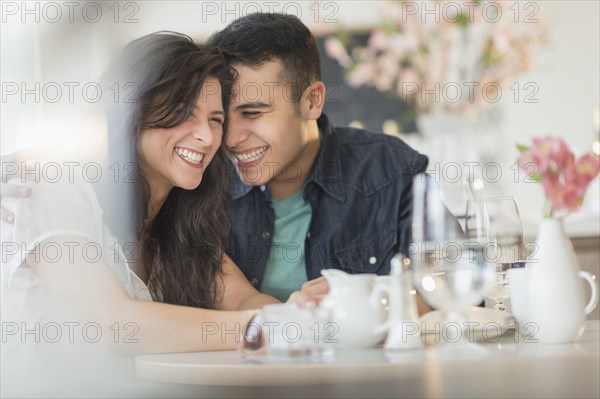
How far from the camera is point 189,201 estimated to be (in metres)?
1.53

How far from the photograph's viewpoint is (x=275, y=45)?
178 cm

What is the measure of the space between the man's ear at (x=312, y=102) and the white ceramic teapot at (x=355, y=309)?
3.11 feet

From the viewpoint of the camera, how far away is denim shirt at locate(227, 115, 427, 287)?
5.70ft

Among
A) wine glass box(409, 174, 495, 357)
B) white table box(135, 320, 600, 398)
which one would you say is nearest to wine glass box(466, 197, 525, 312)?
wine glass box(409, 174, 495, 357)

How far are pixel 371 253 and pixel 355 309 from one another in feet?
2.70

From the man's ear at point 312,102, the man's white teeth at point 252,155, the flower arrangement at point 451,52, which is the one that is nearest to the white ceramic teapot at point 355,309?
the man's white teeth at point 252,155

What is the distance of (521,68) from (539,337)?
6.22ft

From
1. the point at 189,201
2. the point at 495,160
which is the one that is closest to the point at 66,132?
the point at 189,201

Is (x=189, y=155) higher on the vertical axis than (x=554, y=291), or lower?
higher

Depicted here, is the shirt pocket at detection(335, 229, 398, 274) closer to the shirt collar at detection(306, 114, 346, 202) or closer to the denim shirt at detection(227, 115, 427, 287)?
the denim shirt at detection(227, 115, 427, 287)

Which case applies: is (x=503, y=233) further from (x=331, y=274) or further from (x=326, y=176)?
(x=326, y=176)

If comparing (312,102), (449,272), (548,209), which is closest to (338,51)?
(312,102)

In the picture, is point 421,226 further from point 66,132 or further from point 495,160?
point 495,160

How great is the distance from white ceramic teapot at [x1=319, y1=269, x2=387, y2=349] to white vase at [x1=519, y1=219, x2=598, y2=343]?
18 cm
